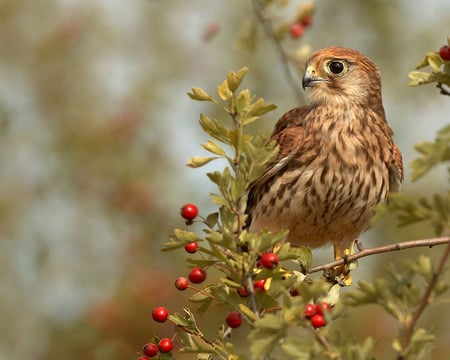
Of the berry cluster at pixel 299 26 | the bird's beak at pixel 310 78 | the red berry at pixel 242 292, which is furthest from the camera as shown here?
the berry cluster at pixel 299 26

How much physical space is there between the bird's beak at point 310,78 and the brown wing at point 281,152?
15 cm

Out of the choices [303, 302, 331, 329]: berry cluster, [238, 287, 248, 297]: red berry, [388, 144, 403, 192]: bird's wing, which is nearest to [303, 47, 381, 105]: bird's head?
[388, 144, 403, 192]: bird's wing

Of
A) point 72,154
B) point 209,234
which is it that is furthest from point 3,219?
point 209,234

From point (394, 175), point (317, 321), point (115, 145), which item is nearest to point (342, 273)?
point (394, 175)

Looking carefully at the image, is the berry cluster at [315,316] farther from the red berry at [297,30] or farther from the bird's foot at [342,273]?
the red berry at [297,30]

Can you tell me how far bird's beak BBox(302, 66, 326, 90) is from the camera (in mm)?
5570

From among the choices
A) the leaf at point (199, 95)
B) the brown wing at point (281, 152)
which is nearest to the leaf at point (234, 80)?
the leaf at point (199, 95)

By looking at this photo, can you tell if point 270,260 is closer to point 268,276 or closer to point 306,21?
point 268,276

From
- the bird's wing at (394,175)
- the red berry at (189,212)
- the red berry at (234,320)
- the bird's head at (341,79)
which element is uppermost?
the bird's head at (341,79)

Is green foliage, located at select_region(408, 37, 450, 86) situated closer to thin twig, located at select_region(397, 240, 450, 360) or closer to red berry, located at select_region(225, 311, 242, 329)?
thin twig, located at select_region(397, 240, 450, 360)

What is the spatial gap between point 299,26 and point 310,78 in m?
0.87

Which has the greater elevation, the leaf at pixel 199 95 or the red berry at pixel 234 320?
the leaf at pixel 199 95

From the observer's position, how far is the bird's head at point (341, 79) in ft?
18.3

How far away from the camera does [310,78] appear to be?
559 cm
